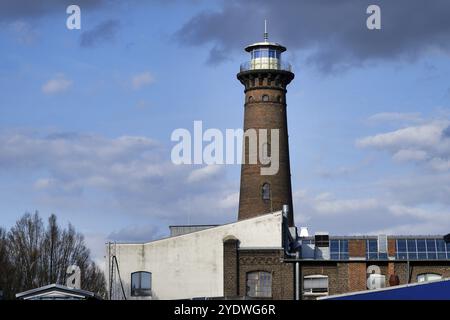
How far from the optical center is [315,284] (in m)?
60.1

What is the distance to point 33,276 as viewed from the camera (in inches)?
3164

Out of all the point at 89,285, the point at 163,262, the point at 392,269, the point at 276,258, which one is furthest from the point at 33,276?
the point at 392,269

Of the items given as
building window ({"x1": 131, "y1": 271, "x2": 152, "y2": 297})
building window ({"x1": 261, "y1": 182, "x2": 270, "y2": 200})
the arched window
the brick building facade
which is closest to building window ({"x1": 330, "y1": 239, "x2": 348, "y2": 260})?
the brick building facade

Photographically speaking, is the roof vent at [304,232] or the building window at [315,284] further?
the roof vent at [304,232]

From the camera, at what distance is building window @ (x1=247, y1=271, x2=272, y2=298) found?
60156 millimetres

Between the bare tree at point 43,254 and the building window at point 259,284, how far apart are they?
22219mm

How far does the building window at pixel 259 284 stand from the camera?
60.2 meters

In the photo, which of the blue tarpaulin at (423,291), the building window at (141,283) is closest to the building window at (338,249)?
the building window at (141,283)

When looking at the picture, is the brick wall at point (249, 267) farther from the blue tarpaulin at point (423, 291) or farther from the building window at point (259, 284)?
the blue tarpaulin at point (423, 291)
